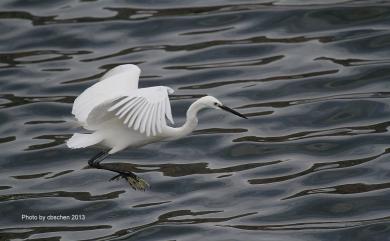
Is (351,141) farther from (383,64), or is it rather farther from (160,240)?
(160,240)

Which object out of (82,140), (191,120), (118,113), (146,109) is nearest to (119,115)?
(82,140)

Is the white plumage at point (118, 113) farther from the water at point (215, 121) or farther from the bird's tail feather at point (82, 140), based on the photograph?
the water at point (215, 121)

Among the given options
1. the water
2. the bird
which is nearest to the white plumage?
the bird

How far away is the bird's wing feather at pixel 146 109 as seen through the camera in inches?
479

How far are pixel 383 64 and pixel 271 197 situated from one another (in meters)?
4.12

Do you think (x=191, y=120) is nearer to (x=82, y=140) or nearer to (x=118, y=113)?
(x=82, y=140)

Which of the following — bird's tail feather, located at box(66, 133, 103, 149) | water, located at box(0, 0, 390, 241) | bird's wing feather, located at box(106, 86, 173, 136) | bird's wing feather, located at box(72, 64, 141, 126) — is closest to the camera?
bird's wing feather, located at box(106, 86, 173, 136)

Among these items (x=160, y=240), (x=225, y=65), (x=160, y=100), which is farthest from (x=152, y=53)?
(x=160, y=100)

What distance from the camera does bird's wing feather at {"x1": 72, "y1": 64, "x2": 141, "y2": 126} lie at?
13.7 metres

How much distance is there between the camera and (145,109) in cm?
1234

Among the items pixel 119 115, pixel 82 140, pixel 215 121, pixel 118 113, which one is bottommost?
pixel 215 121

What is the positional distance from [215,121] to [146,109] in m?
5.80

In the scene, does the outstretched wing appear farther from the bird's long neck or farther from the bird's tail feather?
the bird's long neck

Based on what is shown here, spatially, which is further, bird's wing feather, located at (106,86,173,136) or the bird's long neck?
the bird's long neck
